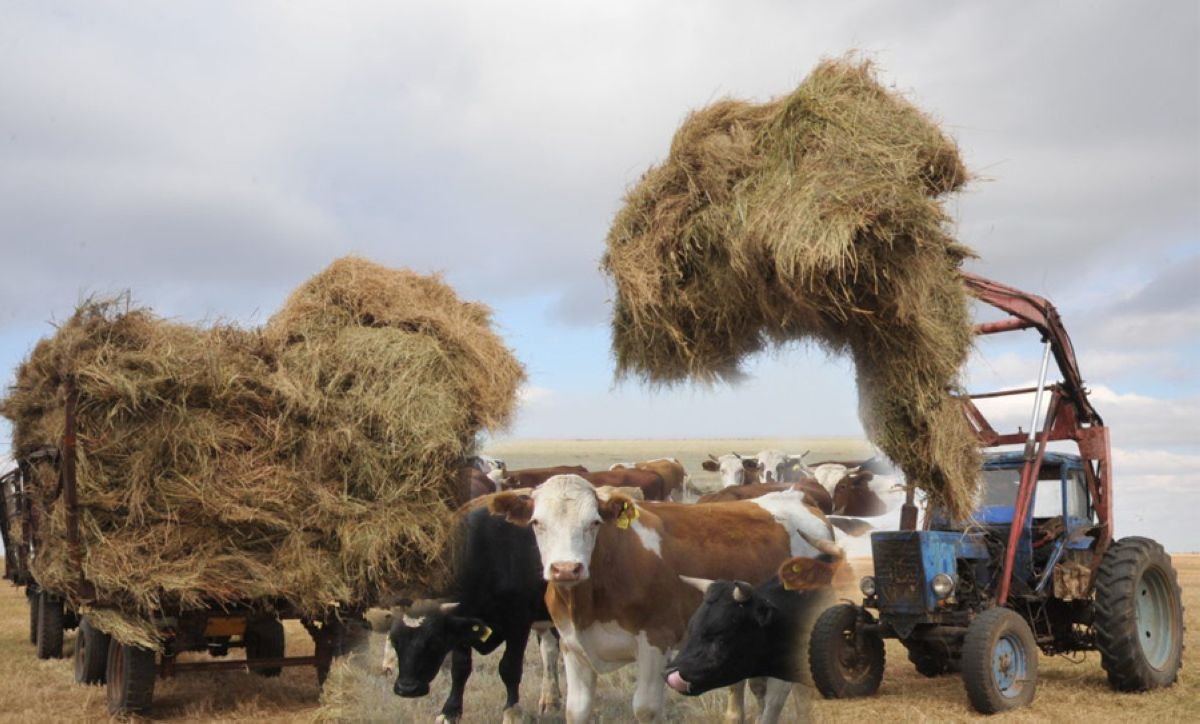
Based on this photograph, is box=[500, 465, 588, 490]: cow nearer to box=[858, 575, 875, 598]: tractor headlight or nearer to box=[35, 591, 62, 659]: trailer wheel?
box=[858, 575, 875, 598]: tractor headlight

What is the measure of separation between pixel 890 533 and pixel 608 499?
172 inches

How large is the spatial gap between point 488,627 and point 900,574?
3954 millimetres

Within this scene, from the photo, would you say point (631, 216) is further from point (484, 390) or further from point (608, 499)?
point (484, 390)

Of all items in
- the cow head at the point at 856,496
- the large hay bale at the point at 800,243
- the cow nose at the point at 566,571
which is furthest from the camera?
the cow head at the point at 856,496

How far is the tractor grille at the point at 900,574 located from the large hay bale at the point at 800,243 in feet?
9.07

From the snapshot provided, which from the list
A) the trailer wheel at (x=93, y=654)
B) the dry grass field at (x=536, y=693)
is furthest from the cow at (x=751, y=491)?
the trailer wheel at (x=93, y=654)

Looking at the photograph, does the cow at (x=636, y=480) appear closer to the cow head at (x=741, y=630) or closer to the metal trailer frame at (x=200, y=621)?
the cow head at (x=741, y=630)

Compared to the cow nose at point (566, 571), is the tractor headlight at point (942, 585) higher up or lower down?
lower down

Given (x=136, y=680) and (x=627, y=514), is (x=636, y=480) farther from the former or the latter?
(x=136, y=680)

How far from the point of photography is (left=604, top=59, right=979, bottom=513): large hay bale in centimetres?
510

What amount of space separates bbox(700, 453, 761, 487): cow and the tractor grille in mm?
2722

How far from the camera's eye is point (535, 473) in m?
5.96

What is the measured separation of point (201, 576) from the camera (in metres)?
7.04

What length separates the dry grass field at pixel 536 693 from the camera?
5461mm
